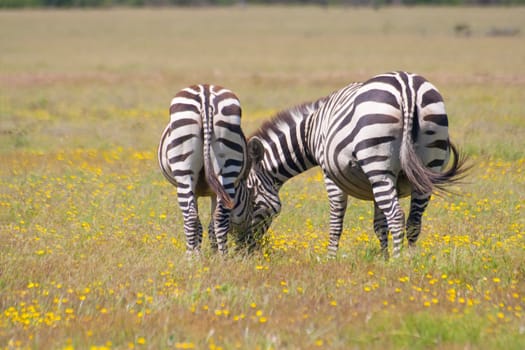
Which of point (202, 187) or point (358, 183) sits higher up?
point (358, 183)

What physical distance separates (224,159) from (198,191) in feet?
2.16

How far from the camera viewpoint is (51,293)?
651 cm

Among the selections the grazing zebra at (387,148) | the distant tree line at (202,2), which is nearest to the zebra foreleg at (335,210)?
the grazing zebra at (387,148)

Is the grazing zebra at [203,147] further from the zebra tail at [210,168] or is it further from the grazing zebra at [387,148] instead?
the grazing zebra at [387,148]

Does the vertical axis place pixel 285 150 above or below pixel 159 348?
above

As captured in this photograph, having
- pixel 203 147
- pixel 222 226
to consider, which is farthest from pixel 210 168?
pixel 222 226

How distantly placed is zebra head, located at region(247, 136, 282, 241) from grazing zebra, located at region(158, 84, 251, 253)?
2.44 feet

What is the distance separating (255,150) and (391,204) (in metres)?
2.06

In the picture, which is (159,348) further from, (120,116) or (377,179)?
(120,116)

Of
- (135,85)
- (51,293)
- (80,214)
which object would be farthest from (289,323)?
(135,85)

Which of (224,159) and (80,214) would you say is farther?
(80,214)

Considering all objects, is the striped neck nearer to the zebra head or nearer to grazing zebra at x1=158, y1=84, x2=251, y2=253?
the zebra head

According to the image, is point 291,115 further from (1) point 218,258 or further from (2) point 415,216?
(1) point 218,258

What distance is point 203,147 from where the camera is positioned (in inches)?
307
